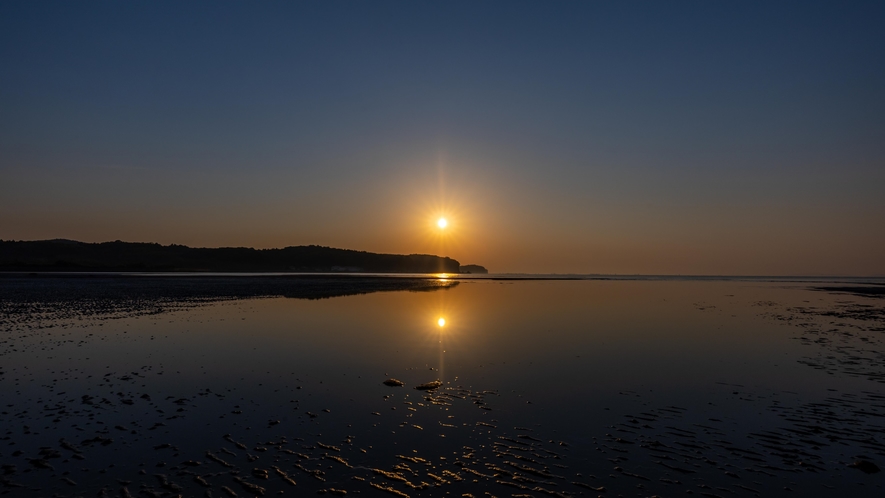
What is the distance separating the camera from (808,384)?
1825cm

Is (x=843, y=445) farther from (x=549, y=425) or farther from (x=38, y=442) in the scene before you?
(x=38, y=442)

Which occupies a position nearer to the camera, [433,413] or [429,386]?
[433,413]

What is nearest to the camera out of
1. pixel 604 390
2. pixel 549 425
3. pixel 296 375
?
pixel 549 425

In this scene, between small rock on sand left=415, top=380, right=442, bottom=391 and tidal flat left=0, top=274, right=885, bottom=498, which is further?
small rock on sand left=415, top=380, right=442, bottom=391

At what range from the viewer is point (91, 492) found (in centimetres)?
895

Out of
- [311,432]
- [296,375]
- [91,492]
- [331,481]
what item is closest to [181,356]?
[296,375]

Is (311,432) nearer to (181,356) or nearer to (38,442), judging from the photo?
(38,442)

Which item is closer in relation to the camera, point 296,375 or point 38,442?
point 38,442

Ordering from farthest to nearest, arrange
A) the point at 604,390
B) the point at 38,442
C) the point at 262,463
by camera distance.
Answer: the point at 604,390 < the point at 38,442 < the point at 262,463

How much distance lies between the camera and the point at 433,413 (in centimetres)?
1420

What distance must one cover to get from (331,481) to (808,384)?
60.3 feet

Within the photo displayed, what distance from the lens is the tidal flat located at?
9.84m

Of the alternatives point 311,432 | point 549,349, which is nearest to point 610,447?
point 311,432

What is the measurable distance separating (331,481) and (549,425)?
636 centimetres
